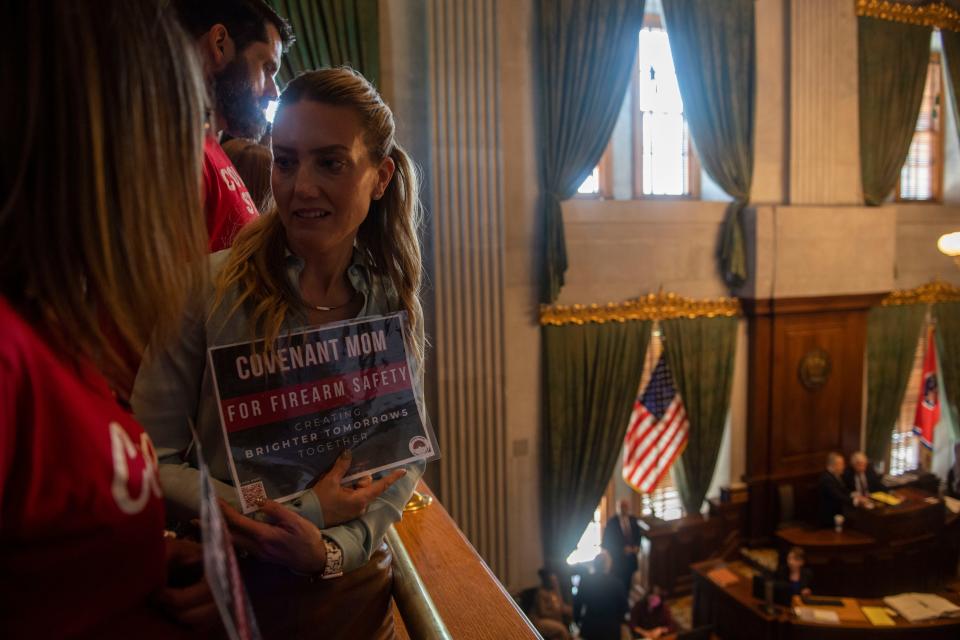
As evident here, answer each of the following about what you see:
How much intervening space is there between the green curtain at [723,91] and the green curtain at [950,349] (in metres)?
3.74

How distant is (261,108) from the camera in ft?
5.91

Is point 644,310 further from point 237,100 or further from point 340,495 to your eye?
point 340,495

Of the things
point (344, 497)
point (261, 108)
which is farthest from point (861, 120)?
point (344, 497)

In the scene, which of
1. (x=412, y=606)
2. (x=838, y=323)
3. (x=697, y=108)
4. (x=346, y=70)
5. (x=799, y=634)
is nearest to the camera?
(x=412, y=606)

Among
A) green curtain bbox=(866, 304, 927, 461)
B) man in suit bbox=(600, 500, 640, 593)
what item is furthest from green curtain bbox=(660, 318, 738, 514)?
green curtain bbox=(866, 304, 927, 461)

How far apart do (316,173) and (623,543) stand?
6380mm

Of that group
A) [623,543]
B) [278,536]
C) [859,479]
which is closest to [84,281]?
[278,536]

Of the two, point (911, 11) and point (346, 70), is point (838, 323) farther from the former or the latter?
point (346, 70)

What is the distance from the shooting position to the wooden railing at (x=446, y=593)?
2.95 feet

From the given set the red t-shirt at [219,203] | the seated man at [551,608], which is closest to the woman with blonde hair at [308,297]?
the red t-shirt at [219,203]

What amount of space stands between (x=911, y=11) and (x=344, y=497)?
33.7 ft

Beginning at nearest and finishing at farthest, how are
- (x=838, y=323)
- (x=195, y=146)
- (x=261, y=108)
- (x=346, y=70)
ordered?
(x=195, y=146), (x=346, y=70), (x=261, y=108), (x=838, y=323)

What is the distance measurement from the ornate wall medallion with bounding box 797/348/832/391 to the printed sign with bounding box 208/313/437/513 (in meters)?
7.78

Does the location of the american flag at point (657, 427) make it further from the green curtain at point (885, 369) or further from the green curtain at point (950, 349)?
the green curtain at point (950, 349)
